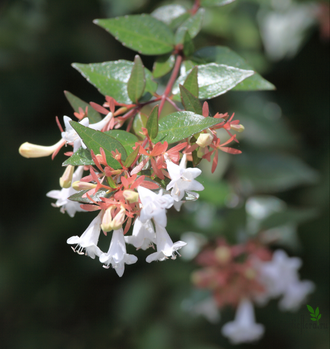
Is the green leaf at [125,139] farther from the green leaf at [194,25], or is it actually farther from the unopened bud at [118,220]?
the green leaf at [194,25]

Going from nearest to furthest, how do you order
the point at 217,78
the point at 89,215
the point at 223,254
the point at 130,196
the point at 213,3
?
the point at 130,196, the point at 217,78, the point at 213,3, the point at 223,254, the point at 89,215

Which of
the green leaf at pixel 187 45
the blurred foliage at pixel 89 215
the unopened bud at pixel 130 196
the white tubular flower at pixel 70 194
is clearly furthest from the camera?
the blurred foliage at pixel 89 215

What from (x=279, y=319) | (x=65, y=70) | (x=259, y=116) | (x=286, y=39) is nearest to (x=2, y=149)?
(x=65, y=70)

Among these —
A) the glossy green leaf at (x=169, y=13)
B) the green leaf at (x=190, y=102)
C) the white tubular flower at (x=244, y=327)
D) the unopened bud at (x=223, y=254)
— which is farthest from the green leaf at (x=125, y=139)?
the white tubular flower at (x=244, y=327)

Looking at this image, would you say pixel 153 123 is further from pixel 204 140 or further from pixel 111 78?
pixel 111 78

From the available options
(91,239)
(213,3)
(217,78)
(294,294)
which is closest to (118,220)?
(91,239)

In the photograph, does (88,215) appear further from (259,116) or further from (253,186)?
(259,116)
